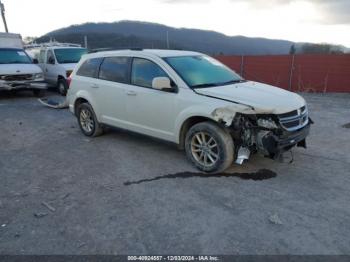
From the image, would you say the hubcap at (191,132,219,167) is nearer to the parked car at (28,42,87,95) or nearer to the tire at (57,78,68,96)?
the parked car at (28,42,87,95)

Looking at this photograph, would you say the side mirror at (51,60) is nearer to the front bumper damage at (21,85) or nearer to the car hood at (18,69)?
the car hood at (18,69)

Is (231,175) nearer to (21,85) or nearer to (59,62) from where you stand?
(21,85)

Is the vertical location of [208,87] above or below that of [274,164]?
above

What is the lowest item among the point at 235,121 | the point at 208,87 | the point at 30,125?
the point at 30,125

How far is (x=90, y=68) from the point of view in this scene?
6957mm

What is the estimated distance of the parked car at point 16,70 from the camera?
39.5 ft

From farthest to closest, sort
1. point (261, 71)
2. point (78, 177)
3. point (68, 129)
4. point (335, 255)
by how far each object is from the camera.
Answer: point (261, 71) < point (68, 129) < point (78, 177) < point (335, 255)

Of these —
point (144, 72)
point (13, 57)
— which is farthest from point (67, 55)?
point (144, 72)

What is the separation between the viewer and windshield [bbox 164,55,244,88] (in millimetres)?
5352

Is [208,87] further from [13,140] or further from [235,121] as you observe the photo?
[13,140]

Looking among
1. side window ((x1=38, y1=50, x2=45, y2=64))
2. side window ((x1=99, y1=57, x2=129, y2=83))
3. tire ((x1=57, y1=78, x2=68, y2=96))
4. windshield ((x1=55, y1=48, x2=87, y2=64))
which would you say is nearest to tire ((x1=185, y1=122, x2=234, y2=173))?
side window ((x1=99, y1=57, x2=129, y2=83))

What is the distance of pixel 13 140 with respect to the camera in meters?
7.18

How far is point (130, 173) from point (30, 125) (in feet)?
14.9

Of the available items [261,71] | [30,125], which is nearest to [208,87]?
[30,125]
